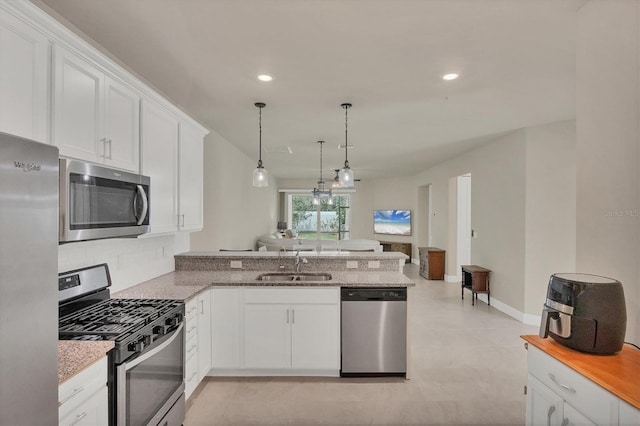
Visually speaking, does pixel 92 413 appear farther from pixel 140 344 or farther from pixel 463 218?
pixel 463 218

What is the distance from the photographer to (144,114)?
2521mm

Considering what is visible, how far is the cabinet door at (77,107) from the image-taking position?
66.3 inches

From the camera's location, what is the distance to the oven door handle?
1.76 m

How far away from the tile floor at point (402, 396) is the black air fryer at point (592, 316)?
1.22 m

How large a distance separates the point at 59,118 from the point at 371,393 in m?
2.86

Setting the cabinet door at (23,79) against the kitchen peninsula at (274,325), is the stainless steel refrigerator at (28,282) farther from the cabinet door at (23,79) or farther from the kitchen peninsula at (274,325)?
the kitchen peninsula at (274,325)

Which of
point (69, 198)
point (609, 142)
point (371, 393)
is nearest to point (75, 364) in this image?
point (69, 198)

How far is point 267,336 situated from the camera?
3016 millimetres

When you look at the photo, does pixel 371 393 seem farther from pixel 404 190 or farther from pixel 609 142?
pixel 404 190

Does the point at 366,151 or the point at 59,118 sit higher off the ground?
the point at 366,151

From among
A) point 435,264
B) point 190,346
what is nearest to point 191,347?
point 190,346

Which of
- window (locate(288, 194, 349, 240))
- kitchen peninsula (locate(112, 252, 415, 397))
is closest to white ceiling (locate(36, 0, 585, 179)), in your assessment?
kitchen peninsula (locate(112, 252, 415, 397))

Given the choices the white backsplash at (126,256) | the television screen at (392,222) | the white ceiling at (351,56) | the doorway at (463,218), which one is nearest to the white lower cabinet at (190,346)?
the white backsplash at (126,256)

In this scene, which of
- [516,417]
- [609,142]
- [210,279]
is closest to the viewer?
[609,142]
